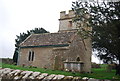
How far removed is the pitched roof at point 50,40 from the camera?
1039 inches

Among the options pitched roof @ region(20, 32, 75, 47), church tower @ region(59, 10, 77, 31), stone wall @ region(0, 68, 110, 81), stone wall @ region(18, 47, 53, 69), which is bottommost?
stone wall @ region(0, 68, 110, 81)

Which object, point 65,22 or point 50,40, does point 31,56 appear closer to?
Result: point 50,40

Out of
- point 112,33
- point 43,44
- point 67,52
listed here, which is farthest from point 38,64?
point 112,33

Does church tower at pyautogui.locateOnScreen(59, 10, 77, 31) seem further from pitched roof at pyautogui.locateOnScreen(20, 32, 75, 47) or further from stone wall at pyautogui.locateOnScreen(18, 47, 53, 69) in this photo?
stone wall at pyautogui.locateOnScreen(18, 47, 53, 69)

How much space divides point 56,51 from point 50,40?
3679mm

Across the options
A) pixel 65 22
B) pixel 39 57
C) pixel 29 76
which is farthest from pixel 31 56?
pixel 65 22

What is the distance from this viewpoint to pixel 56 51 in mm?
25203

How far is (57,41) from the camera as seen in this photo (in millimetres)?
27031

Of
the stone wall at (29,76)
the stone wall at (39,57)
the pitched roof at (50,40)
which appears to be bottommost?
the stone wall at (29,76)

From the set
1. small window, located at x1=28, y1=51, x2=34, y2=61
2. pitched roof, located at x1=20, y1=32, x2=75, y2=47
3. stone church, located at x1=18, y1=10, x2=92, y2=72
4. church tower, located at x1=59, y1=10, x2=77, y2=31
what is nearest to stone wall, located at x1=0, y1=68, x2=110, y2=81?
stone church, located at x1=18, y1=10, x2=92, y2=72

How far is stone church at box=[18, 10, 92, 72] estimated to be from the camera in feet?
79.5

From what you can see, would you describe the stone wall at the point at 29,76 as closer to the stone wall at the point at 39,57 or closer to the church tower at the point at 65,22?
the stone wall at the point at 39,57

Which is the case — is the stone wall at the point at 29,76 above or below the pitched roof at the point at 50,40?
below

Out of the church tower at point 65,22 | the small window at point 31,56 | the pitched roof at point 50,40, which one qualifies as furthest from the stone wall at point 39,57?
the church tower at point 65,22
